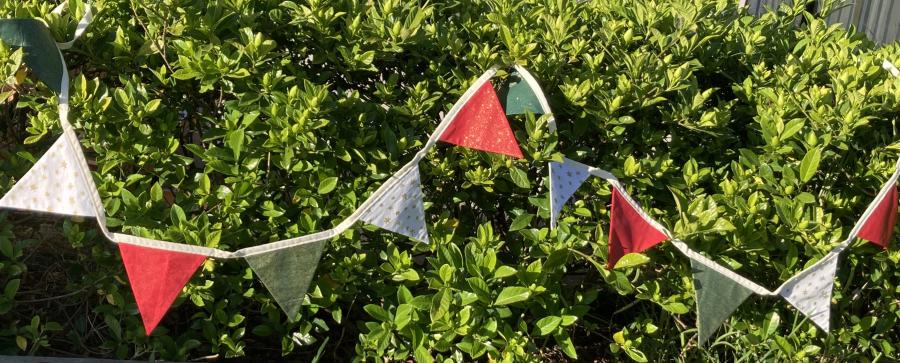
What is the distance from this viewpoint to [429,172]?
3277 mm

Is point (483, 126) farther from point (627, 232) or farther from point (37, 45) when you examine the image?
point (37, 45)

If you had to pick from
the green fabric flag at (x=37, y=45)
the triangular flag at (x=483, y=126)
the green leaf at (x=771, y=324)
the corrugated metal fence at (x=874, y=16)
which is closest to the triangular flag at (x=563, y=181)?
the triangular flag at (x=483, y=126)

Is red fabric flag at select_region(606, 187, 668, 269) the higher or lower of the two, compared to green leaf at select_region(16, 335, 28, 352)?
higher

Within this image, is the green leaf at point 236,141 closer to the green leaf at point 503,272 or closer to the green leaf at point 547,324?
the green leaf at point 503,272

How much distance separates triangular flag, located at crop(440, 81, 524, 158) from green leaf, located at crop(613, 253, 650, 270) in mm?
Answer: 517

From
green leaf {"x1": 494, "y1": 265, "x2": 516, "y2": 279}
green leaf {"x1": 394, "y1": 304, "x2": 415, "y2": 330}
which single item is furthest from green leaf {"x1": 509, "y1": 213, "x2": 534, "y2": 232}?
green leaf {"x1": 394, "y1": 304, "x2": 415, "y2": 330}

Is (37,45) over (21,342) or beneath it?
over

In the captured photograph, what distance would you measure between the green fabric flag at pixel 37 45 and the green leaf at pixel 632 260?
1879 mm

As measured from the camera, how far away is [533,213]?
3527 mm

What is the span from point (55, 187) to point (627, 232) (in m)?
1.79

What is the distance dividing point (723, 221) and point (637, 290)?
45cm

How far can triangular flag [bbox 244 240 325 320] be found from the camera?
9.48ft

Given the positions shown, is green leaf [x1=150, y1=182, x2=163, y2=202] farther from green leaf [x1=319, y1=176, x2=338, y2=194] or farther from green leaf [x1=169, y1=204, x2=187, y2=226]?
green leaf [x1=319, y1=176, x2=338, y2=194]

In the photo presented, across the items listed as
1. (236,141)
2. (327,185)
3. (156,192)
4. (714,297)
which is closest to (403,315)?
(327,185)
